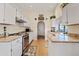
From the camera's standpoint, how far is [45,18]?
502 inches

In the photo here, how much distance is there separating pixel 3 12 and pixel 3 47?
1.07 m

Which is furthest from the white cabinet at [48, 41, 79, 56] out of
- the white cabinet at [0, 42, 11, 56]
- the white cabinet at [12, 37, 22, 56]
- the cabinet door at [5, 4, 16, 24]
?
the cabinet door at [5, 4, 16, 24]

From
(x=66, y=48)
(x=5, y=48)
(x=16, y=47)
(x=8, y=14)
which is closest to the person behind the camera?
(x=66, y=48)

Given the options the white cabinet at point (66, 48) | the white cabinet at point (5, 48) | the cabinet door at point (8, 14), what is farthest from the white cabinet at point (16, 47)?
the white cabinet at point (66, 48)

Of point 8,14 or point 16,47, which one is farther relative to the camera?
point 8,14

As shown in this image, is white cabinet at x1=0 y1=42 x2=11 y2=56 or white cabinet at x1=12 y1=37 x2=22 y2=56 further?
white cabinet at x1=12 y1=37 x2=22 y2=56

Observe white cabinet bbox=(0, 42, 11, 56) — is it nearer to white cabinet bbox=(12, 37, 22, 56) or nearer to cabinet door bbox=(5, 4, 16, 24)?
white cabinet bbox=(12, 37, 22, 56)

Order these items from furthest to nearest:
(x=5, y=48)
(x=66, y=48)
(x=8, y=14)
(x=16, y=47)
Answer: (x=8, y=14) < (x=16, y=47) < (x=5, y=48) < (x=66, y=48)

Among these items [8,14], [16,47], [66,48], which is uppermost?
[8,14]

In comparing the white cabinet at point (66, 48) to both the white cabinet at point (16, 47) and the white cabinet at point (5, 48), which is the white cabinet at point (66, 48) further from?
the white cabinet at point (16, 47)

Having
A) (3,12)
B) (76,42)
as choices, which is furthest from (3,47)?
(76,42)

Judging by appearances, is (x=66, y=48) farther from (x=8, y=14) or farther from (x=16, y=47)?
(x=8, y=14)

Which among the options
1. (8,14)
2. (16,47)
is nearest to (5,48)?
(16,47)

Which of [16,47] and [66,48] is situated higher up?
[66,48]
